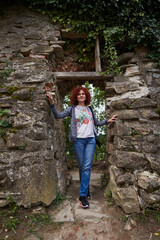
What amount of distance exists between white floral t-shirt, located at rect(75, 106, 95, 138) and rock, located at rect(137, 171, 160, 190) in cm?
98

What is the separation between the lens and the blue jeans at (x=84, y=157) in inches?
102

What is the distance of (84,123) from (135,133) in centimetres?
89

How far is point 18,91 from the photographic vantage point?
2.77 m

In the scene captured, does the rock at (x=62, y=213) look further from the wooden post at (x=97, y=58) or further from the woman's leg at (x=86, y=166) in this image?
the wooden post at (x=97, y=58)

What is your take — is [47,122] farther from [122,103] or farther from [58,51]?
[58,51]

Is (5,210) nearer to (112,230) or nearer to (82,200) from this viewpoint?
(82,200)

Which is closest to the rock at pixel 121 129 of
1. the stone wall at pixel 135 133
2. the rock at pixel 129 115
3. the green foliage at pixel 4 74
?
the stone wall at pixel 135 133

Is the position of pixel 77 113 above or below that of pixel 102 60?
below

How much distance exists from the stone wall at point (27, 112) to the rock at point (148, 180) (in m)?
1.34

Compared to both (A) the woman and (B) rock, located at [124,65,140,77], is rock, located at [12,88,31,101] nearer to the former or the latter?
(A) the woman

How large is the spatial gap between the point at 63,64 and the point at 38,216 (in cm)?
313

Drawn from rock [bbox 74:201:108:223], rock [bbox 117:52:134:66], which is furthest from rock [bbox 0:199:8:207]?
rock [bbox 117:52:134:66]

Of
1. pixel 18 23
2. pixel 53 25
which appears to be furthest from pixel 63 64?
pixel 18 23

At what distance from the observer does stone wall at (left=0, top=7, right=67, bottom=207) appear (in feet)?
7.65
